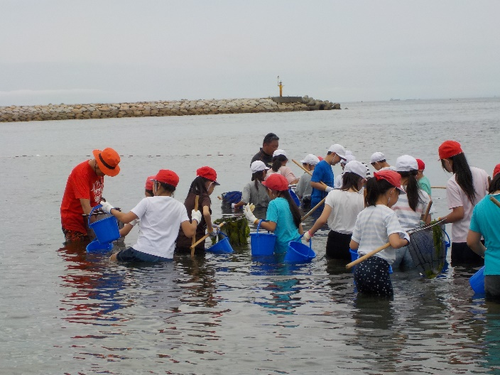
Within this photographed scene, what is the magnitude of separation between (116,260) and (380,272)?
4096 mm

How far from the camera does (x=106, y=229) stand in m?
10.3

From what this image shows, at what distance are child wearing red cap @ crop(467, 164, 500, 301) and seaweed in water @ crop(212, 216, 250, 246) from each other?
201 inches

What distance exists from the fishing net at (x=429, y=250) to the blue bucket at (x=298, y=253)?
1522 millimetres

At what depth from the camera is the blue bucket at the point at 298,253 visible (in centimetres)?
975

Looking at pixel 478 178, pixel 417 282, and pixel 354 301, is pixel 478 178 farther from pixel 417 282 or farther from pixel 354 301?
pixel 354 301

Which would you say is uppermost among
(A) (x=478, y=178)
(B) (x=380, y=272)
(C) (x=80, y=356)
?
(A) (x=478, y=178)

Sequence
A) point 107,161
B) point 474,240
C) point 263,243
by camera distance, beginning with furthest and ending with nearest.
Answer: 1. point 107,161
2. point 263,243
3. point 474,240

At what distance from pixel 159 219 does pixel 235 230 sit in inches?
97.0

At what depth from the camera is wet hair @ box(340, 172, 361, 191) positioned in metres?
9.13

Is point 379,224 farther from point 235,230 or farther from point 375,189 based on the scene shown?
point 235,230

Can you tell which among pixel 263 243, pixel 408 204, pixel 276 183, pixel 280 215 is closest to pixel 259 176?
pixel 263 243

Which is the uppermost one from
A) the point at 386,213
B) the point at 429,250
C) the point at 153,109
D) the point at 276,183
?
the point at 153,109

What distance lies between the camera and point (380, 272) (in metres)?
7.56

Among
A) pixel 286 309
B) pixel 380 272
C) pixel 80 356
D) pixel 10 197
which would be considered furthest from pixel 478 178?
pixel 10 197
